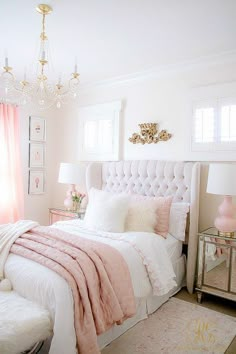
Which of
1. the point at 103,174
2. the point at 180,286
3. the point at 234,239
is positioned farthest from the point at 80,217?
the point at 234,239

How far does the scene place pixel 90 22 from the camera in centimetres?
242

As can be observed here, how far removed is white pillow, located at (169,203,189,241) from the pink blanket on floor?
3.46 feet

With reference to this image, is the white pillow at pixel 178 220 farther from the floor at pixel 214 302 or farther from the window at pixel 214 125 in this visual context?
the window at pixel 214 125

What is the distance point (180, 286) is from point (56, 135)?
127 inches

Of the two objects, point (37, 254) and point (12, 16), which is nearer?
point (37, 254)

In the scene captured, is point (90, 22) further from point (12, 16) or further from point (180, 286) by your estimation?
point (180, 286)

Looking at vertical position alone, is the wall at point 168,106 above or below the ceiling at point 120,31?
below

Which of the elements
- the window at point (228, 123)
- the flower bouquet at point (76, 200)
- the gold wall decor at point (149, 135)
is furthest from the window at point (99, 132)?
the window at point (228, 123)

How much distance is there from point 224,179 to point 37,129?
3.16 meters

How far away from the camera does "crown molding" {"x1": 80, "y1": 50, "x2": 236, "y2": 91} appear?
10.1 feet

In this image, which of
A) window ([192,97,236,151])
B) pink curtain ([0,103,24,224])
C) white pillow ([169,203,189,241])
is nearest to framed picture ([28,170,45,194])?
pink curtain ([0,103,24,224])

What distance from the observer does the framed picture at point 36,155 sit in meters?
4.51

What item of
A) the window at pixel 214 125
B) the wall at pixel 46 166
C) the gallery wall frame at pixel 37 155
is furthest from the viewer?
the gallery wall frame at pixel 37 155

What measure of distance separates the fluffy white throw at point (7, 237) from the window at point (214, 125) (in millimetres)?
2123
